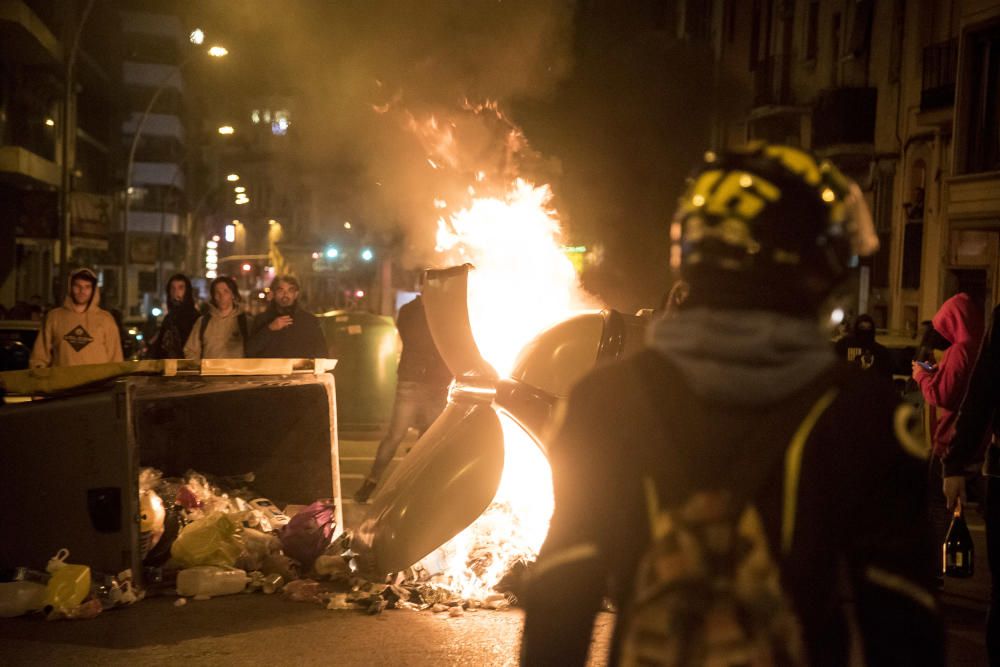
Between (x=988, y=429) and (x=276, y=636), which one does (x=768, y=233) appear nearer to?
(x=988, y=429)

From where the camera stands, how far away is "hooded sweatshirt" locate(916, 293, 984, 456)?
7855 mm

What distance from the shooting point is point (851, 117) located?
24.3 meters

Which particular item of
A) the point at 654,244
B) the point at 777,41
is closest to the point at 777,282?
the point at 777,41

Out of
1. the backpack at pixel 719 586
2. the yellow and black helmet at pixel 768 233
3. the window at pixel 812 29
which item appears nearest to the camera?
the backpack at pixel 719 586

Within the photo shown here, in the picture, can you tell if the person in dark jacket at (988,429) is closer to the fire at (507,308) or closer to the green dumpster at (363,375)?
the fire at (507,308)

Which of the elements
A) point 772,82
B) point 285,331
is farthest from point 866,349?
point 772,82

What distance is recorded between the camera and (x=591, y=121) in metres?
31.3

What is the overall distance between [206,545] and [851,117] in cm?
2032

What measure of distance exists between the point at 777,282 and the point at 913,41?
22.4 meters

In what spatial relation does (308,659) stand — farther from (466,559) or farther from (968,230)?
(968,230)

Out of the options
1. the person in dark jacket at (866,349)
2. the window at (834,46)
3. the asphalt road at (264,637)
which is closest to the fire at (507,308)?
the asphalt road at (264,637)

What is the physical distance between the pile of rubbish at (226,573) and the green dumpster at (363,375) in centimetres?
727

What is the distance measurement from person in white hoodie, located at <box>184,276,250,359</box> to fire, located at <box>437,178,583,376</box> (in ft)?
6.91

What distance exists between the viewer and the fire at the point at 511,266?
7.16 m
